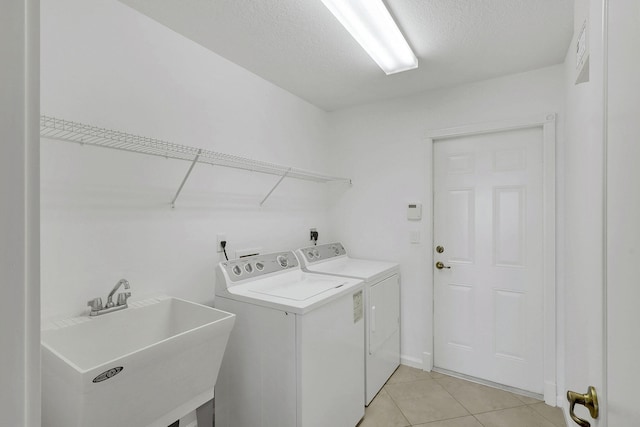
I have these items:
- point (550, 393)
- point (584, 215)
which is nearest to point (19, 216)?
point (584, 215)

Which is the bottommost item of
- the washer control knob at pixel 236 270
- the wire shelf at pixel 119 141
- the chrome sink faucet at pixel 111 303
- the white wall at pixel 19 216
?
the chrome sink faucet at pixel 111 303

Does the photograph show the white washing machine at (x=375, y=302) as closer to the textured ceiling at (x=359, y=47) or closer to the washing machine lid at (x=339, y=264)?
the washing machine lid at (x=339, y=264)

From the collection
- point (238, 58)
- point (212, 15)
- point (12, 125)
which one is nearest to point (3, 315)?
point (12, 125)

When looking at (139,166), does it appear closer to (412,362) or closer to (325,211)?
(325,211)

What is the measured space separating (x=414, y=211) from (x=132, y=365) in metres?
2.30

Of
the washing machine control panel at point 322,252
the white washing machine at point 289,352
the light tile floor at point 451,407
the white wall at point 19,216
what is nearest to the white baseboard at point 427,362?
the light tile floor at point 451,407

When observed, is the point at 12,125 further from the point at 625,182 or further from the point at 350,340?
the point at 350,340

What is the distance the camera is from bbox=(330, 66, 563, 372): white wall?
240 centimetres

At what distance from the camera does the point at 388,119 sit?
2.88 metres

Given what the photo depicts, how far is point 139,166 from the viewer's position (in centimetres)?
166

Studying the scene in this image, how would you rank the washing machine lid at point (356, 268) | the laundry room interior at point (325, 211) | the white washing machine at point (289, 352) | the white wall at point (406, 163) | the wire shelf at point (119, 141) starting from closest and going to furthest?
the laundry room interior at point (325, 211) → the wire shelf at point (119, 141) → the white washing machine at point (289, 352) → the washing machine lid at point (356, 268) → the white wall at point (406, 163)

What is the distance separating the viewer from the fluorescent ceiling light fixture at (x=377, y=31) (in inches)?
59.2

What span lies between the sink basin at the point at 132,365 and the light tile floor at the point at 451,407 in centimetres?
131

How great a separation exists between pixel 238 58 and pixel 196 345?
1842 millimetres
